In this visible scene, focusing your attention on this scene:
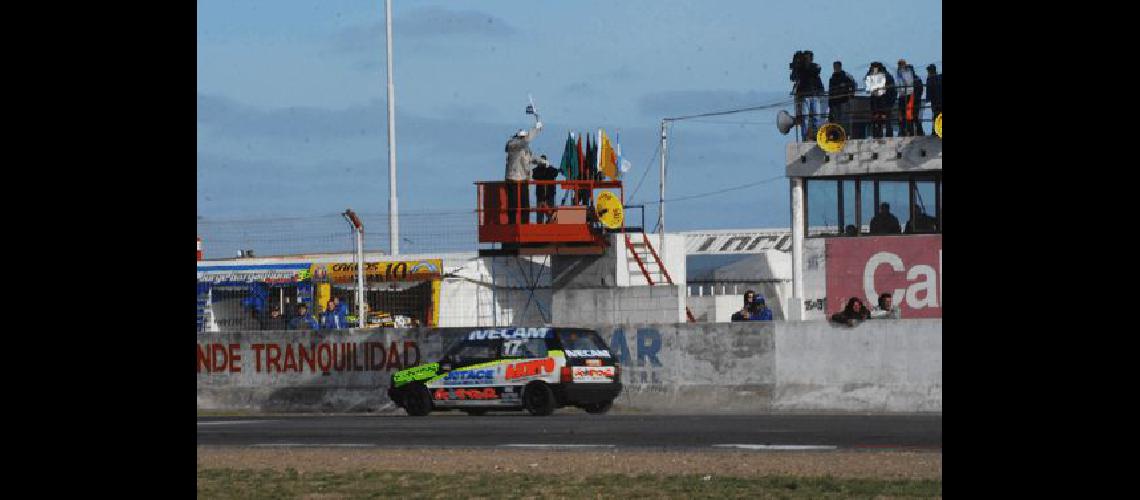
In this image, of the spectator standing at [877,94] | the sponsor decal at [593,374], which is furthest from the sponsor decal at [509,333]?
the spectator standing at [877,94]

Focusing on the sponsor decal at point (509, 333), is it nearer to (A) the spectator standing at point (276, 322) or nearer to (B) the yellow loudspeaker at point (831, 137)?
(A) the spectator standing at point (276, 322)

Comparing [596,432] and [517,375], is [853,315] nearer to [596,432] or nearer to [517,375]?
[517,375]

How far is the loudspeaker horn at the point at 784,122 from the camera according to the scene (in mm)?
35438

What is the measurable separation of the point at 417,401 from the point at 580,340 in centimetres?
275

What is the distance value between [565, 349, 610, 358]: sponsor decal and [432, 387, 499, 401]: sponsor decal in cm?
132

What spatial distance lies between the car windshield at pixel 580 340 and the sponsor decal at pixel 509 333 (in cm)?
24

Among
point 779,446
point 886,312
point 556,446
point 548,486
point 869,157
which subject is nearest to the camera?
point 548,486

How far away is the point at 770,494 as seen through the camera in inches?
509

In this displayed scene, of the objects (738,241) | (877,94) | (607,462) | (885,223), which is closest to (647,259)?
(885,223)

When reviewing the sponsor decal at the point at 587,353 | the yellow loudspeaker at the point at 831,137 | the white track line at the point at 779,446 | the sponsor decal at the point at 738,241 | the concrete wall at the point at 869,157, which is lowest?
the white track line at the point at 779,446

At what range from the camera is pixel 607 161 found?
36656 mm
